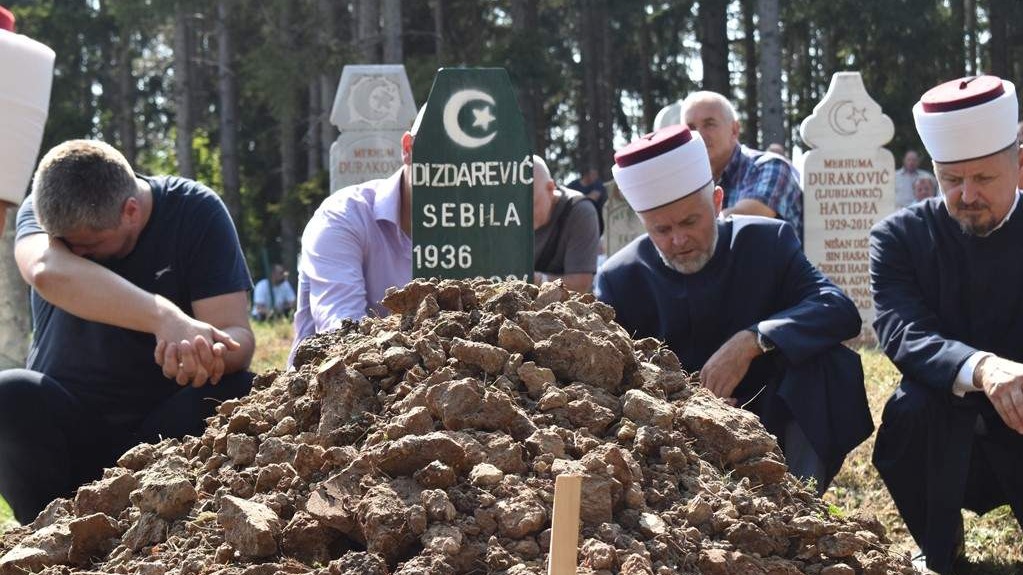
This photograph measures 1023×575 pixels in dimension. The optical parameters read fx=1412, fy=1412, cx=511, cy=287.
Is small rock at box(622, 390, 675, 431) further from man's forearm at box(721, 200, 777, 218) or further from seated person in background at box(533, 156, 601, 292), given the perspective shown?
man's forearm at box(721, 200, 777, 218)

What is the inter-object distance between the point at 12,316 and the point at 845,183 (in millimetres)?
7216

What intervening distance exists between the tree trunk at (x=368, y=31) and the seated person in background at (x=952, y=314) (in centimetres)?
1935

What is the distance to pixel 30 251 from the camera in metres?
4.78

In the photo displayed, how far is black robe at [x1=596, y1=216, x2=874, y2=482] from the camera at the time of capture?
464 cm

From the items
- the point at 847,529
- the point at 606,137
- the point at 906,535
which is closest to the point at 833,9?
the point at 606,137

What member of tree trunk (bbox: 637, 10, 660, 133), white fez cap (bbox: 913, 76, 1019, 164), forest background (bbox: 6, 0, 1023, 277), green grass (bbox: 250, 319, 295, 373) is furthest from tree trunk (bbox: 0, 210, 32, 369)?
tree trunk (bbox: 637, 10, 660, 133)

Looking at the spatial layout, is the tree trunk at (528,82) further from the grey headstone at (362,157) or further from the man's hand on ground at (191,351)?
the man's hand on ground at (191,351)

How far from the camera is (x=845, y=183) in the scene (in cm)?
1255

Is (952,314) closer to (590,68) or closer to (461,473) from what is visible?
(461,473)

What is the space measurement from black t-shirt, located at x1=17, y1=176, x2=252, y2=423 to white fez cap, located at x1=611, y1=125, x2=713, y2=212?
140cm

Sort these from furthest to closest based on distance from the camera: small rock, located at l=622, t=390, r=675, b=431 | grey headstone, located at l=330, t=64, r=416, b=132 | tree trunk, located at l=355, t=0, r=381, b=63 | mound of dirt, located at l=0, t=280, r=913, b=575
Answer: tree trunk, located at l=355, t=0, r=381, b=63, grey headstone, located at l=330, t=64, r=416, b=132, small rock, located at l=622, t=390, r=675, b=431, mound of dirt, located at l=0, t=280, r=913, b=575

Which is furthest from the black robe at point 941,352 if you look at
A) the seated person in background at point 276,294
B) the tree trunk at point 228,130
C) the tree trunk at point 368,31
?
the tree trunk at point 228,130

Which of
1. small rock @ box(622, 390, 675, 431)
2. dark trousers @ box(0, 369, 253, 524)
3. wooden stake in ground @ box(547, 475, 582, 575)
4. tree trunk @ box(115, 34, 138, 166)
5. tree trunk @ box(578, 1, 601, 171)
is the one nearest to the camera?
wooden stake in ground @ box(547, 475, 582, 575)

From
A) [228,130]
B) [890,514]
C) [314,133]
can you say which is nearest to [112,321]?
[890,514]
